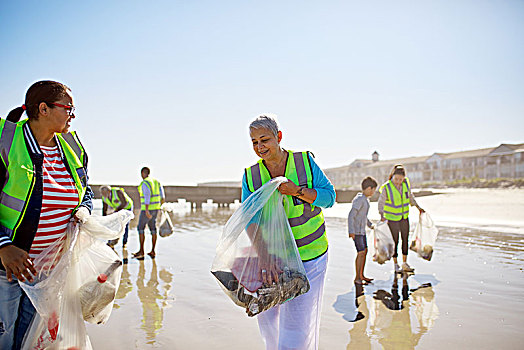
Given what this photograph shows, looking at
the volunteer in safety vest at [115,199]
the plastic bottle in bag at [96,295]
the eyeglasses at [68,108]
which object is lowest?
the plastic bottle in bag at [96,295]

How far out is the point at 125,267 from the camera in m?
7.13

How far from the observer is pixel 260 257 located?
7.55ft

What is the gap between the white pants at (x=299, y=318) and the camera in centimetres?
239

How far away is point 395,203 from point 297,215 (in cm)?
450

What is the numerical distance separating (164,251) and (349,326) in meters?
5.68

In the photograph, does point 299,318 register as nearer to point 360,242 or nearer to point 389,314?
point 389,314

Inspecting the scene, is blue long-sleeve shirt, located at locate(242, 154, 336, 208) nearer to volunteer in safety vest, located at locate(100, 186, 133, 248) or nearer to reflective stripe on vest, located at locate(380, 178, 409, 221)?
reflective stripe on vest, located at locate(380, 178, 409, 221)

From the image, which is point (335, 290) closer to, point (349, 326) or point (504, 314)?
point (349, 326)

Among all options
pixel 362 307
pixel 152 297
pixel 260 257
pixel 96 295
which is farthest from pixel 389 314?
pixel 96 295

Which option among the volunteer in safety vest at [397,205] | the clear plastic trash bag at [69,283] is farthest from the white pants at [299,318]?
the volunteer in safety vest at [397,205]

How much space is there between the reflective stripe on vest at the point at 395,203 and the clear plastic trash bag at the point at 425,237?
0.98 feet

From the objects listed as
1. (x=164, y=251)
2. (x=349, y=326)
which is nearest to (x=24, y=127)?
(x=349, y=326)

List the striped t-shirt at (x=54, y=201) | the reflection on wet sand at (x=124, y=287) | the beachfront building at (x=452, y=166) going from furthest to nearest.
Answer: the beachfront building at (x=452, y=166) → the reflection on wet sand at (x=124, y=287) → the striped t-shirt at (x=54, y=201)

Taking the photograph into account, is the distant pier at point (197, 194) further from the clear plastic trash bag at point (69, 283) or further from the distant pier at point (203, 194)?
the clear plastic trash bag at point (69, 283)
